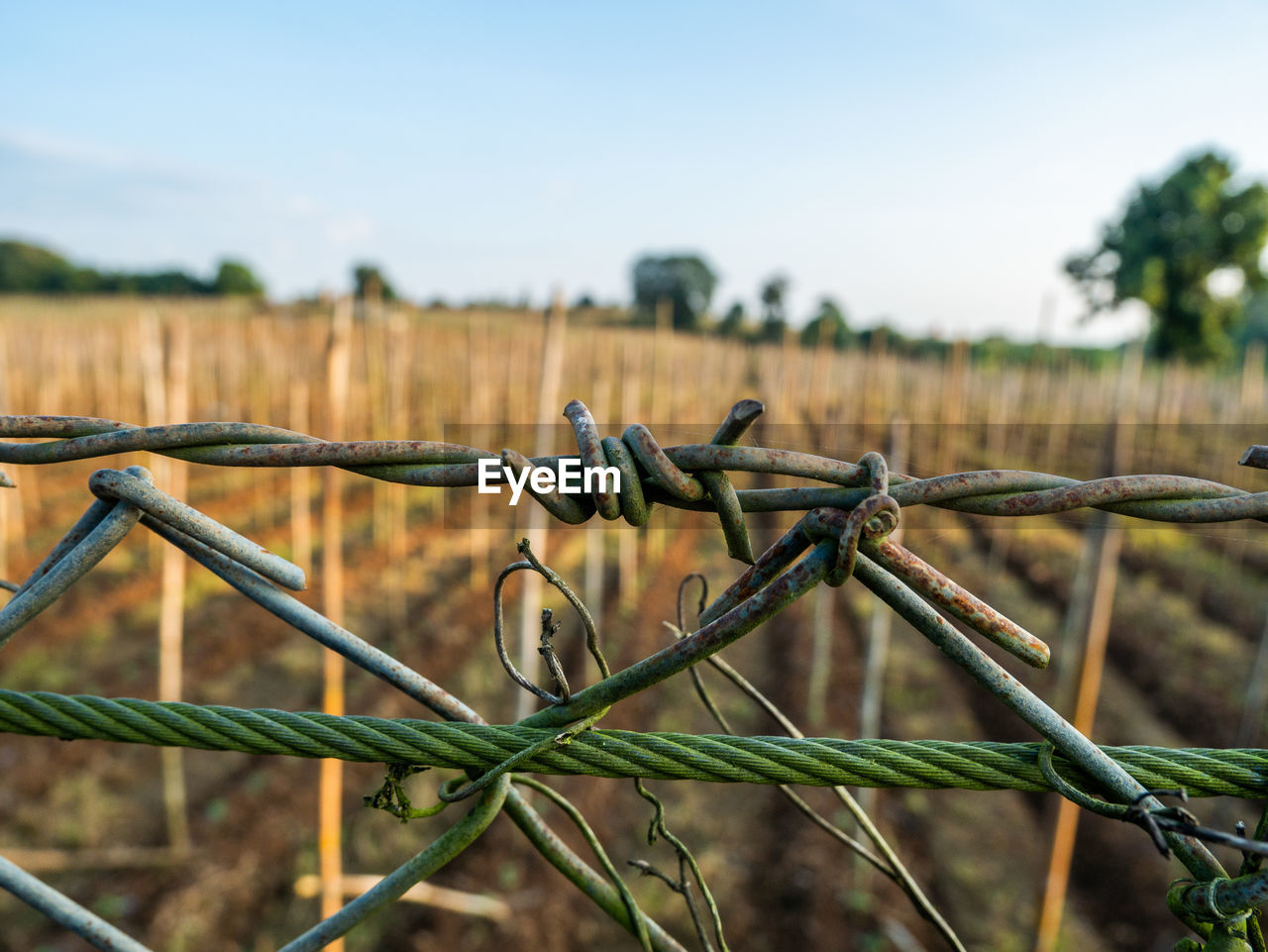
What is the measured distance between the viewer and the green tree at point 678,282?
4028 cm

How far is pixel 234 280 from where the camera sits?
50.7 meters

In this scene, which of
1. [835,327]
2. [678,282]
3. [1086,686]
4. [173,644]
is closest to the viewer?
[1086,686]

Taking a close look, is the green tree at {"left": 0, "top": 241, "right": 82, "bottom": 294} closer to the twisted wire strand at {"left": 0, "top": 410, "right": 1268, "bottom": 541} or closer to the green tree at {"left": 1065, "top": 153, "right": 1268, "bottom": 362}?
the green tree at {"left": 1065, "top": 153, "right": 1268, "bottom": 362}

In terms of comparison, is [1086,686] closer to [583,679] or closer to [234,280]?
[583,679]

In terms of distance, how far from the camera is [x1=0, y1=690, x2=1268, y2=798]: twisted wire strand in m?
0.57

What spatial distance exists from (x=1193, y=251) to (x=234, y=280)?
54578 mm

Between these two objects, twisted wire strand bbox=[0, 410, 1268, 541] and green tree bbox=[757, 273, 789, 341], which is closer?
twisted wire strand bbox=[0, 410, 1268, 541]

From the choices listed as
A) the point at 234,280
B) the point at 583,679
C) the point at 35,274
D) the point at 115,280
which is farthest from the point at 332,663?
the point at 35,274

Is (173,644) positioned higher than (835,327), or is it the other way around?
(835,327)

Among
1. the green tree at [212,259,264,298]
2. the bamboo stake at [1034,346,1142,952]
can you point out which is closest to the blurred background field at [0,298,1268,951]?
the bamboo stake at [1034,346,1142,952]

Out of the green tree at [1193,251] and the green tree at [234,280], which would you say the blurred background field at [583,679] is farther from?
the green tree at [234,280]

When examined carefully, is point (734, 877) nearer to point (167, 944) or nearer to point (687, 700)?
point (687, 700)

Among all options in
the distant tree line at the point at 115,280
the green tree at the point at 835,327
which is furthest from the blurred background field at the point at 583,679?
the distant tree line at the point at 115,280

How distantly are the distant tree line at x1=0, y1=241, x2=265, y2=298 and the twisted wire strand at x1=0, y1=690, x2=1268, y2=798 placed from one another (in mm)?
56959
